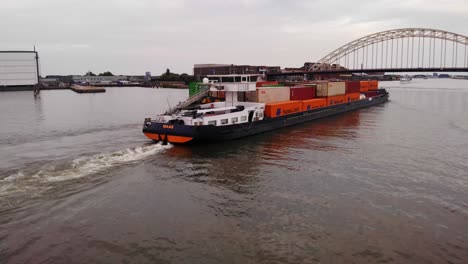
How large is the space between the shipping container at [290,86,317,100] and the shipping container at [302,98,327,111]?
46.0 inches

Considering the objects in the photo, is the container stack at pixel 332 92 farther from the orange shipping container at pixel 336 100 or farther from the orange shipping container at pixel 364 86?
the orange shipping container at pixel 364 86

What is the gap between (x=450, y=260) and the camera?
10211 millimetres

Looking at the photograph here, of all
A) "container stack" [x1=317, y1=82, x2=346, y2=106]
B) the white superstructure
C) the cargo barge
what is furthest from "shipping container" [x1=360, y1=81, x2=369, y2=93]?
the white superstructure

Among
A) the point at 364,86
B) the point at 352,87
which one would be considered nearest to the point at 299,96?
the point at 352,87

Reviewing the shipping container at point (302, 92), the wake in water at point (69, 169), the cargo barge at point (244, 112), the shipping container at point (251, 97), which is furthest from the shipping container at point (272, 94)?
the wake in water at point (69, 169)

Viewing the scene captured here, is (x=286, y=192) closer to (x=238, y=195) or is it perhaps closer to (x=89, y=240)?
(x=238, y=195)

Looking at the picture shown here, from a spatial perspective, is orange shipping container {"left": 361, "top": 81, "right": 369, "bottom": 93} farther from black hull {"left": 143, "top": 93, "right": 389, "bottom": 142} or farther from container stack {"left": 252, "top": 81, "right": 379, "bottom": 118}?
black hull {"left": 143, "top": 93, "right": 389, "bottom": 142}

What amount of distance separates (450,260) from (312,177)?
8153 mm

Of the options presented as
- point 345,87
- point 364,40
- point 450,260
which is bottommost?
point 450,260

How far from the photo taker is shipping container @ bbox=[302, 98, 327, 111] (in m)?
37.8

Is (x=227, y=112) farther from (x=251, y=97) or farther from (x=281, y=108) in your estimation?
(x=281, y=108)

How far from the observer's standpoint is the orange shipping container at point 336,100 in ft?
145

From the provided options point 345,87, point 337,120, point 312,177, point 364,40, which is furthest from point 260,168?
point 364,40

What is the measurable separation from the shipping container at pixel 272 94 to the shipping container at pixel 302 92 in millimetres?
1168
